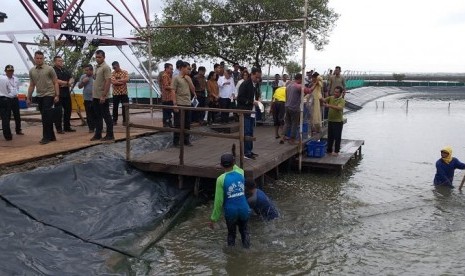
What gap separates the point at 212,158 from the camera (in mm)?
8688

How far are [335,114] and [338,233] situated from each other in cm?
491

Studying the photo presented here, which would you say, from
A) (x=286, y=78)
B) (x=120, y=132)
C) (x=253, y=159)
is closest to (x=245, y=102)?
(x=253, y=159)

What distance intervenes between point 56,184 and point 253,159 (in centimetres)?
373

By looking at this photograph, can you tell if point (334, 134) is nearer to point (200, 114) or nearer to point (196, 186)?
point (200, 114)

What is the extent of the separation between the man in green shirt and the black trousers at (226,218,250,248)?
5.73 metres

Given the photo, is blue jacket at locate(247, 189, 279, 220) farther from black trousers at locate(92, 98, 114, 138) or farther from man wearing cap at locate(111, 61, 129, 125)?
man wearing cap at locate(111, 61, 129, 125)

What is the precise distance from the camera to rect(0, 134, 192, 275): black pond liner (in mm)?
5000

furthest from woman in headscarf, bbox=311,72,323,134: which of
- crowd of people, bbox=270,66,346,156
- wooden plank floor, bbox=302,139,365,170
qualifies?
wooden plank floor, bbox=302,139,365,170

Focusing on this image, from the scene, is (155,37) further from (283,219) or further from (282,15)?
(283,219)

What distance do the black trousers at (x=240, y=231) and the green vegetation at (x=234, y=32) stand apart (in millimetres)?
10692

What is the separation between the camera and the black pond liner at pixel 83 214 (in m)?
5.00

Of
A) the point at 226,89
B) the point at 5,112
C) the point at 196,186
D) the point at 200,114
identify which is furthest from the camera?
the point at 200,114

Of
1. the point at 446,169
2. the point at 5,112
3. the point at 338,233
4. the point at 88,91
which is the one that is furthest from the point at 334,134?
the point at 5,112

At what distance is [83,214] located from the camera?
6.07 m
